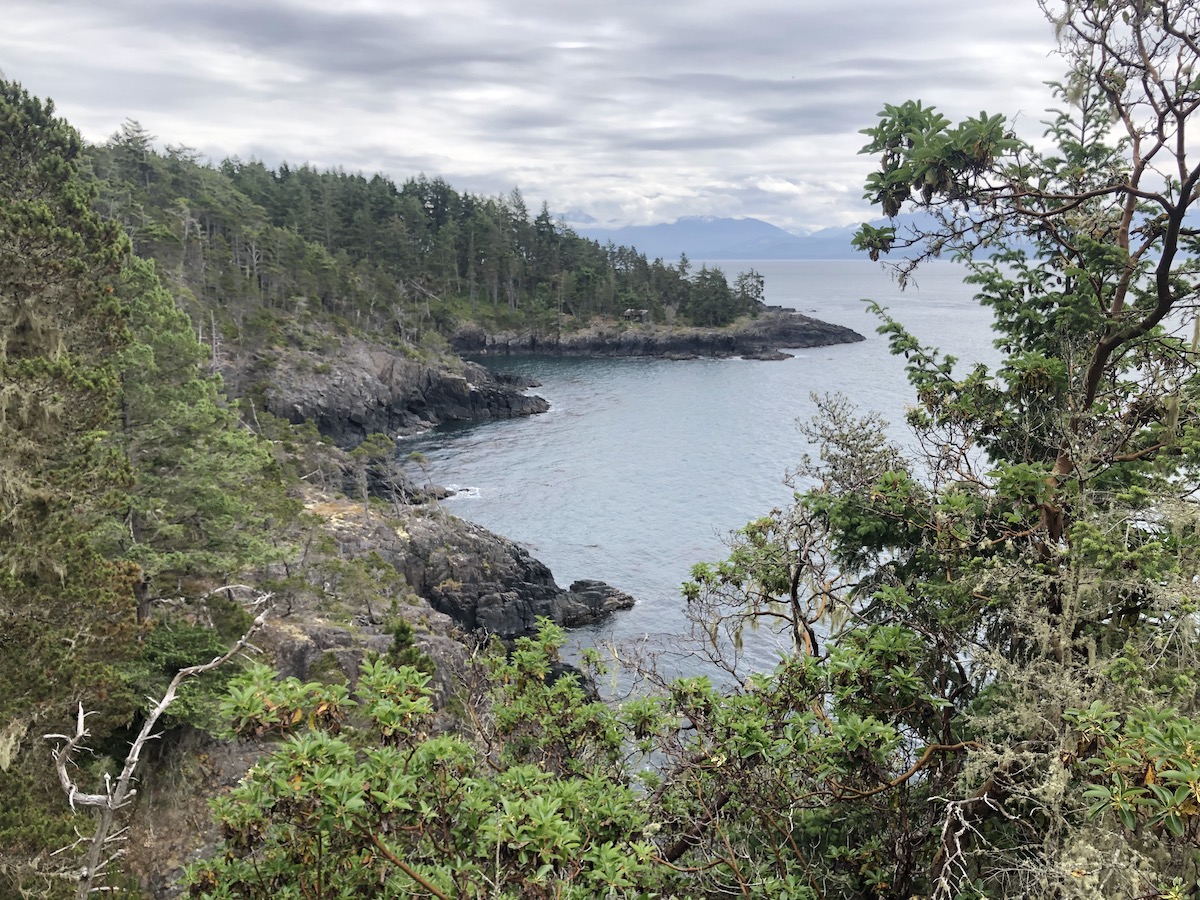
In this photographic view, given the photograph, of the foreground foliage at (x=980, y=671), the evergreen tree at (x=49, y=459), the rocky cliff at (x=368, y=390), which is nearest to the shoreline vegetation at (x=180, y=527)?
the evergreen tree at (x=49, y=459)

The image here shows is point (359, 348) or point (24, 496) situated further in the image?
point (359, 348)

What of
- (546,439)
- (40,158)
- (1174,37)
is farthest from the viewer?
(546,439)

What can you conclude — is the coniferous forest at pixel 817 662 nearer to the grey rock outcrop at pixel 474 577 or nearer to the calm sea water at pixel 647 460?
the calm sea water at pixel 647 460

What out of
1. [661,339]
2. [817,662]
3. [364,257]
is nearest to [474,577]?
[817,662]

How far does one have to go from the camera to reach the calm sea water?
42000 mm

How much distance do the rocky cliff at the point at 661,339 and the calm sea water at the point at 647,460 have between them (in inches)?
313

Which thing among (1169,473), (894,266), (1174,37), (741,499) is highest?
(1174,37)

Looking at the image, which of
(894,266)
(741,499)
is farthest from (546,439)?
(894,266)

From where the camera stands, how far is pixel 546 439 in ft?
218

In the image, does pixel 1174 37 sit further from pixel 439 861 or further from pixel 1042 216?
pixel 439 861

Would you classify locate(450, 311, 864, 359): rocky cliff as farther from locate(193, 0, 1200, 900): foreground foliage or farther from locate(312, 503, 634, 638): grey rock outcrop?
locate(193, 0, 1200, 900): foreground foliage

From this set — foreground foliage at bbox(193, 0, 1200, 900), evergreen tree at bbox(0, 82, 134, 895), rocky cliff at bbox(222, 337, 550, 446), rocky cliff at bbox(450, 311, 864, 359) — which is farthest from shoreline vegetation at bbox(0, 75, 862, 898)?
rocky cliff at bbox(450, 311, 864, 359)

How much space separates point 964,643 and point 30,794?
1220 centimetres

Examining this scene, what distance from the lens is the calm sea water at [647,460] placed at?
42.0 metres
